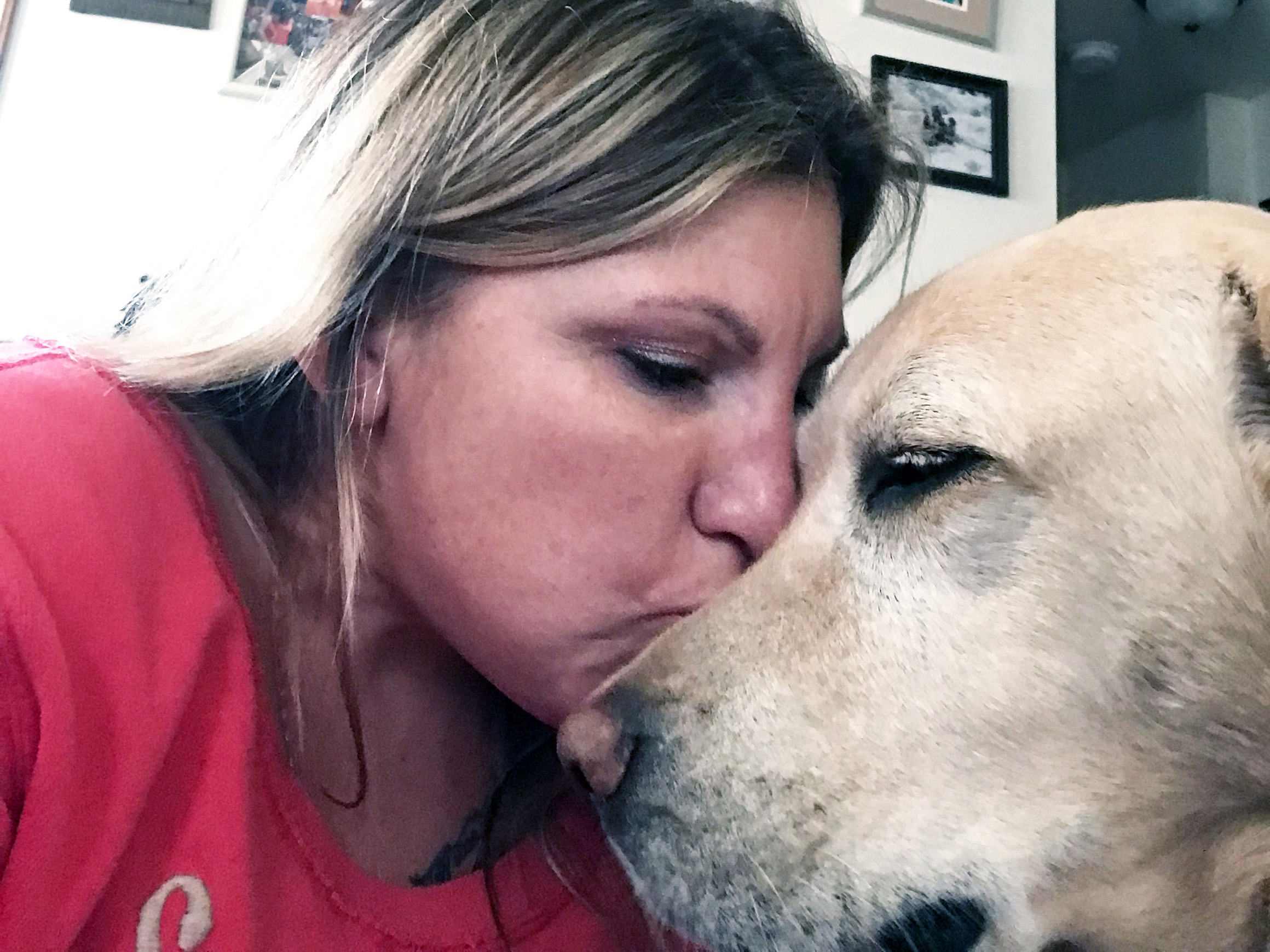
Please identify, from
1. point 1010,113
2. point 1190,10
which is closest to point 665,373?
point 1010,113

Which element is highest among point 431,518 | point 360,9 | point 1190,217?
point 360,9

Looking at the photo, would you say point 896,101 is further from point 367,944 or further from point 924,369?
point 367,944

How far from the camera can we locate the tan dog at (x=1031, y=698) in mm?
680

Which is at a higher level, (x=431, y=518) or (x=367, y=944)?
(x=431, y=518)

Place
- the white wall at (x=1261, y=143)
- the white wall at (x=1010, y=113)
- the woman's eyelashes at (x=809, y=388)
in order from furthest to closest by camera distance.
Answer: the white wall at (x=1261, y=143)
the white wall at (x=1010, y=113)
the woman's eyelashes at (x=809, y=388)

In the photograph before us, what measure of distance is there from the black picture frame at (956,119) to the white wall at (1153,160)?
6.31 feet

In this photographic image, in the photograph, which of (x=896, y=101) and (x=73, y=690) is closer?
(x=73, y=690)

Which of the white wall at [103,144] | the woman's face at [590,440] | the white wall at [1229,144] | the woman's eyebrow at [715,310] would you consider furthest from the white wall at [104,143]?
the white wall at [1229,144]

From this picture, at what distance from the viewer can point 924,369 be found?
771 mm

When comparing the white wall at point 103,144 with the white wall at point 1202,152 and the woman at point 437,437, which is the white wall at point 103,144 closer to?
the woman at point 437,437

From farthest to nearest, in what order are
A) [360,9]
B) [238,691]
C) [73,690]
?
1. [360,9]
2. [238,691]
3. [73,690]

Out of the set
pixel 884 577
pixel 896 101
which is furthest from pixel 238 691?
pixel 896 101

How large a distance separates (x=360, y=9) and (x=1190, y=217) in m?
0.84

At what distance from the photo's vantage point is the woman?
0.73 meters
